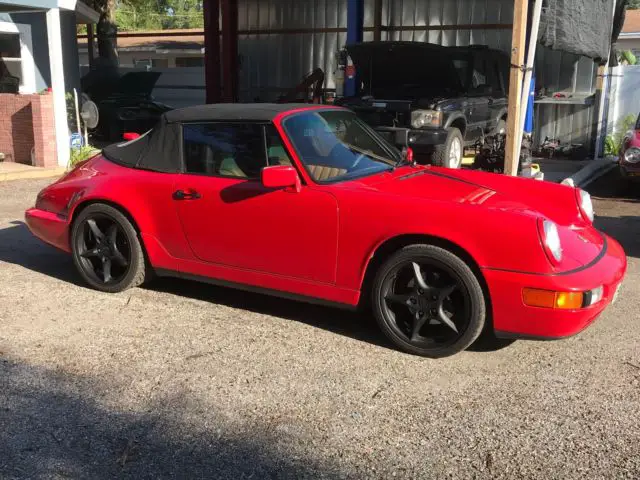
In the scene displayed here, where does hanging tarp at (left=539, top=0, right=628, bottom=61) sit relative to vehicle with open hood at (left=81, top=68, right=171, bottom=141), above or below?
above

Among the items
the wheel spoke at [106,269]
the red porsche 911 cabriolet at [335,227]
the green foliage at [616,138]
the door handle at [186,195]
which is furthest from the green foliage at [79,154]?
the green foliage at [616,138]

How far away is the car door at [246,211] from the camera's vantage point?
13.4 ft

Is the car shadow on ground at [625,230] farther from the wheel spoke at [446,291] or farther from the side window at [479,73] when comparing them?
the side window at [479,73]

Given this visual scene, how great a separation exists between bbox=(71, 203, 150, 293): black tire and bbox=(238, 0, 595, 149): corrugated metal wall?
40.6 feet

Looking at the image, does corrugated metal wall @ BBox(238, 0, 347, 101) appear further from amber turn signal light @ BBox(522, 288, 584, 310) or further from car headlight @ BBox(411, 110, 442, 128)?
amber turn signal light @ BBox(522, 288, 584, 310)

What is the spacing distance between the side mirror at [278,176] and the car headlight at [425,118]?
19.8 feet

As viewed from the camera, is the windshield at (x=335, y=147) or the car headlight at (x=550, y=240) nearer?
the car headlight at (x=550, y=240)

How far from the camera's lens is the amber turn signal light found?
3.47 m

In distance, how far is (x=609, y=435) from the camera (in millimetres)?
3061

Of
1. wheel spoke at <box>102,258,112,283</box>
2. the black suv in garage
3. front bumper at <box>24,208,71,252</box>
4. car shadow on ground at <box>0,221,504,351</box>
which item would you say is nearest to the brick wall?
the black suv in garage

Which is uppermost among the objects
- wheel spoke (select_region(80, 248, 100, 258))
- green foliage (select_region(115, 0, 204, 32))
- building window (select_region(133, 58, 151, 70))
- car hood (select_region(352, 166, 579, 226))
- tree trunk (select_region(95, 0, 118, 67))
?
green foliage (select_region(115, 0, 204, 32))

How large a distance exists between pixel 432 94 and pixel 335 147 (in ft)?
21.8

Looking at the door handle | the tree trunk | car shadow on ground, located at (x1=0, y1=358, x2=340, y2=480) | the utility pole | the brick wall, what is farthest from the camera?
the tree trunk

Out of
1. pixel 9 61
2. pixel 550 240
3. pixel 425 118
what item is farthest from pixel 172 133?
pixel 9 61
